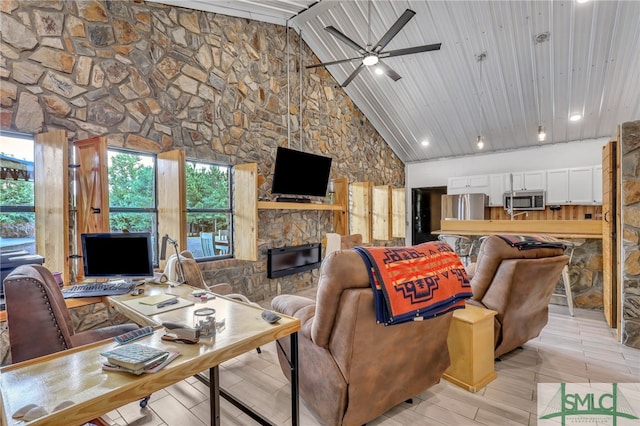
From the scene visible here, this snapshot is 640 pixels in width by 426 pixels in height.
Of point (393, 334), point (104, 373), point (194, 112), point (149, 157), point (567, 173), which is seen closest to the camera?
point (104, 373)

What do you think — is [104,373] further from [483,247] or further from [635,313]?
[635,313]

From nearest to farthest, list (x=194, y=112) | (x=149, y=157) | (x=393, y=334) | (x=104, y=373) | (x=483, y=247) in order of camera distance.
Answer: (x=104, y=373) → (x=393, y=334) → (x=483, y=247) → (x=149, y=157) → (x=194, y=112)

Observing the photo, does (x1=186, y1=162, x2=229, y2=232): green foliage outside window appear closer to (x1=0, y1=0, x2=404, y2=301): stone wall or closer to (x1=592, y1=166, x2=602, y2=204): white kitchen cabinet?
(x1=0, y1=0, x2=404, y2=301): stone wall

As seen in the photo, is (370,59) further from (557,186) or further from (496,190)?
(557,186)

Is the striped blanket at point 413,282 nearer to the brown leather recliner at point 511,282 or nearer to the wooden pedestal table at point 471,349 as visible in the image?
the wooden pedestal table at point 471,349

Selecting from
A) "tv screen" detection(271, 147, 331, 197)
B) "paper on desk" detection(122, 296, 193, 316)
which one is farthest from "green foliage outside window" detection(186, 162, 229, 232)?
"paper on desk" detection(122, 296, 193, 316)

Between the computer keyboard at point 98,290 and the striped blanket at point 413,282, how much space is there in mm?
1881

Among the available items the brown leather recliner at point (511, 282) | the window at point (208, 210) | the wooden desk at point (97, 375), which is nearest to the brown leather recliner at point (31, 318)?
the wooden desk at point (97, 375)

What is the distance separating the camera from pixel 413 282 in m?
1.61

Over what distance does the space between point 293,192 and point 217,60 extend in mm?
2080

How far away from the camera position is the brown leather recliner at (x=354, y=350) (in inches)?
60.3

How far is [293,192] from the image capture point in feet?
15.4

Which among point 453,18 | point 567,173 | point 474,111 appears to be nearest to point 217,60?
point 453,18

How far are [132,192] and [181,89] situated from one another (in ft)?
4.49
